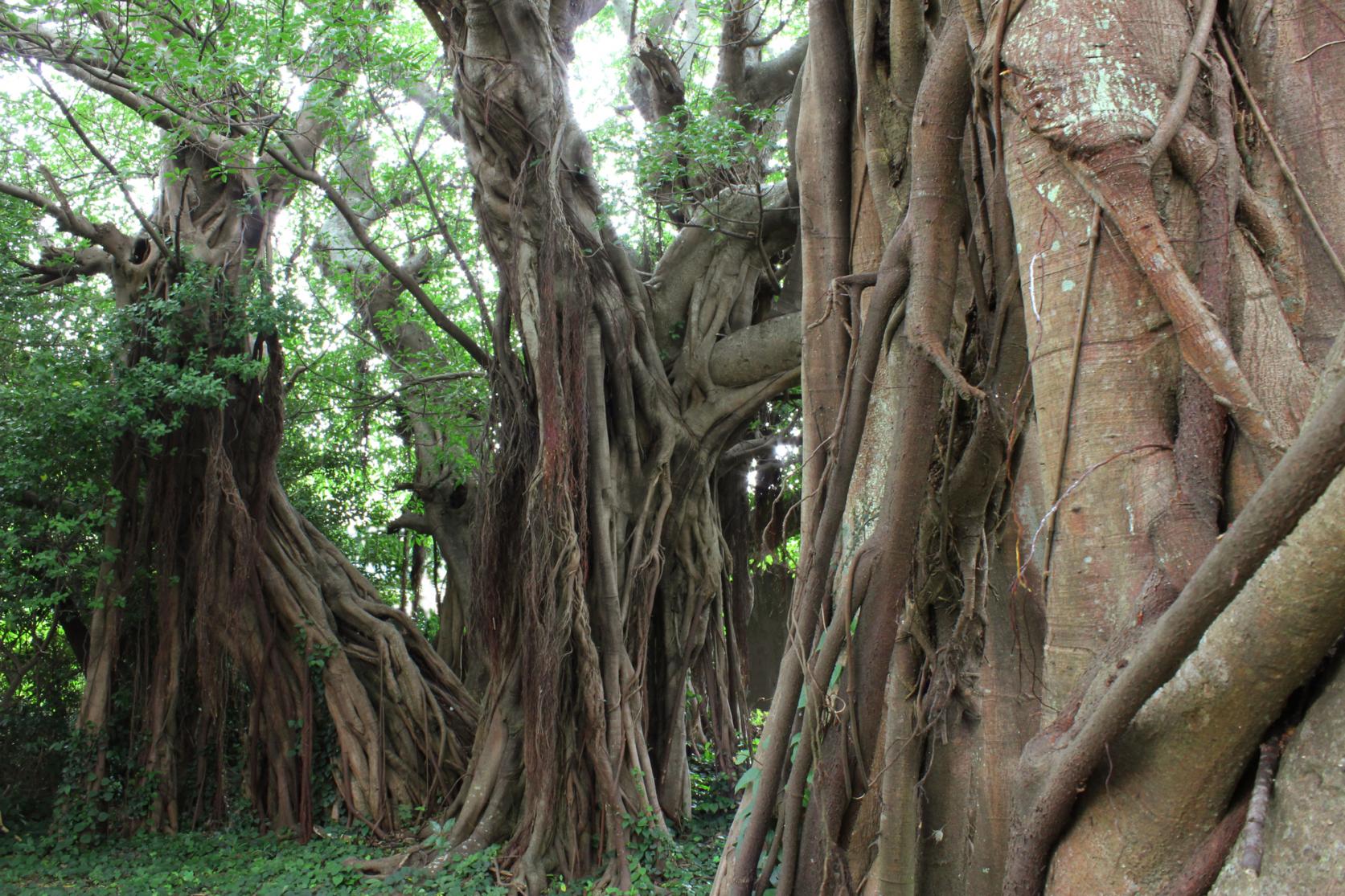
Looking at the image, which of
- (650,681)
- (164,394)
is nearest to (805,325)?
(650,681)

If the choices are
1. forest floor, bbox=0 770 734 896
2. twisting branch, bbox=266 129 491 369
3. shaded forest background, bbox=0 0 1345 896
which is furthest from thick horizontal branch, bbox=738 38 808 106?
forest floor, bbox=0 770 734 896

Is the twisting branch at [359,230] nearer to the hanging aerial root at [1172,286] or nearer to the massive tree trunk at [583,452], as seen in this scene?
the massive tree trunk at [583,452]

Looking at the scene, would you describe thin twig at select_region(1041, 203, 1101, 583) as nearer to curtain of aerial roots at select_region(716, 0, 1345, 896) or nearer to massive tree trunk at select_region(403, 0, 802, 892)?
curtain of aerial roots at select_region(716, 0, 1345, 896)

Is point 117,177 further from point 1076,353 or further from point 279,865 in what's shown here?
point 1076,353

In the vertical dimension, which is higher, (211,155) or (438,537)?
(211,155)

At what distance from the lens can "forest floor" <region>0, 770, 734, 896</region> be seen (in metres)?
4.40

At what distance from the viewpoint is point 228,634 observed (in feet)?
18.3

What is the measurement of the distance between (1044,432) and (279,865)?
15.2 ft

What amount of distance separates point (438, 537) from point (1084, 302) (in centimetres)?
672

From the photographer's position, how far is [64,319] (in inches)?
236

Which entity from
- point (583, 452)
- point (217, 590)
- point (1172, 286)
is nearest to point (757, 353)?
point (583, 452)

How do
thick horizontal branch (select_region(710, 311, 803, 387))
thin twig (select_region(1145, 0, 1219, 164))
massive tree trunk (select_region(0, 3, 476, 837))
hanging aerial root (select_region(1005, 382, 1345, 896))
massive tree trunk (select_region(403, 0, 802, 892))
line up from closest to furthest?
hanging aerial root (select_region(1005, 382, 1345, 896))
thin twig (select_region(1145, 0, 1219, 164))
massive tree trunk (select_region(403, 0, 802, 892))
thick horizontal branch (select_region(710, 311, 803, 387))
massive tree trunk (select_region(0, 3, 476, 837))

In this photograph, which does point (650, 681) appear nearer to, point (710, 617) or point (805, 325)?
point (710, 617)

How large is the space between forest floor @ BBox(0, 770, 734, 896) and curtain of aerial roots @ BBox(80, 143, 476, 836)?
25cm
